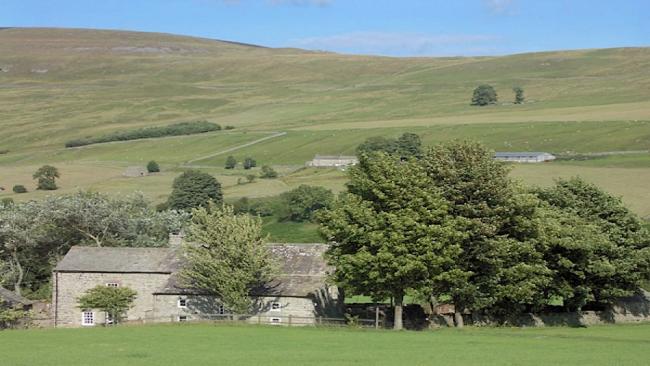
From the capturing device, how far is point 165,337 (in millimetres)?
44438

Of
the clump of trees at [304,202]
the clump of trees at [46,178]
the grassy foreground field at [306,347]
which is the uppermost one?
the clump of trees at [46,178]

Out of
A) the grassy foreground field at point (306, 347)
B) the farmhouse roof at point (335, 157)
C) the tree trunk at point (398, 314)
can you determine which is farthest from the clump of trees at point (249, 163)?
the grassy foreground field at point (306, 347)

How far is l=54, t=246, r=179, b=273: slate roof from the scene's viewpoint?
62.2m

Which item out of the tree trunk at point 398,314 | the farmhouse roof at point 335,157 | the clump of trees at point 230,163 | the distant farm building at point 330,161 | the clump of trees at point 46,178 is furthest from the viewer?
the clump of trees at point 230,163

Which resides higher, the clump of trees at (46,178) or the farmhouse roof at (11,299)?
the clump of trees at (46,178)

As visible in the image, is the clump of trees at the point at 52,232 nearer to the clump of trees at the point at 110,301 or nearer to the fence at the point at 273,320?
the clump of trees at the point at 110,301

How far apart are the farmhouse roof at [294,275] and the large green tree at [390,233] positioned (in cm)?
420

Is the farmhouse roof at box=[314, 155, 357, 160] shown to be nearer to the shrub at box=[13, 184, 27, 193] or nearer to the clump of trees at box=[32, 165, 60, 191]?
the clump of trees at box=[32, 165, 60, 191]

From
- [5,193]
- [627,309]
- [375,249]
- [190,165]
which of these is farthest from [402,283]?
[190,165]

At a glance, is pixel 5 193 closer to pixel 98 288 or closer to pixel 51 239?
pixel 51 239

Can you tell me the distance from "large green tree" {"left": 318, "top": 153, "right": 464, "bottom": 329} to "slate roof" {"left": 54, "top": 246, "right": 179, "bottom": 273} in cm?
1238

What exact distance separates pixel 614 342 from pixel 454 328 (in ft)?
36.7

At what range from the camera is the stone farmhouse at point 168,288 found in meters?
58.0

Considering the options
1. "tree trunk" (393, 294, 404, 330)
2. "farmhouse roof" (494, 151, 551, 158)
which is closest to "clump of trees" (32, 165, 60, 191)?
"farmhouse roof" (494, 151, 551, 158)
